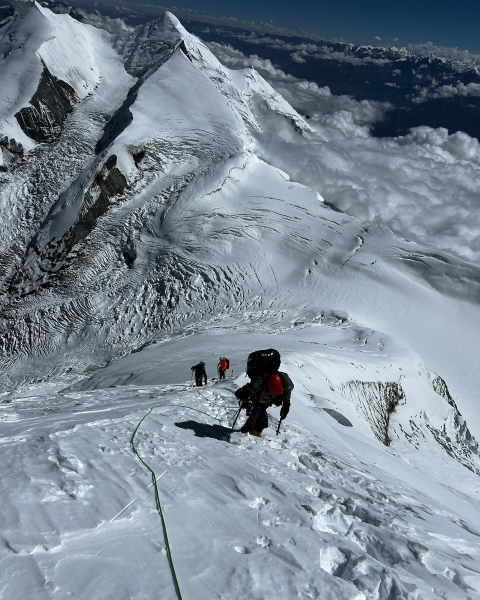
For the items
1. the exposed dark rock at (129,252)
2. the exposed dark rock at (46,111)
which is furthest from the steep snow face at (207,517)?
the exposed dark rock at (46,111)

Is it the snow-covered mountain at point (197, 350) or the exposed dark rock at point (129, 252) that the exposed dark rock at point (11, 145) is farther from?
the exposed dark rock at point (129, 252)

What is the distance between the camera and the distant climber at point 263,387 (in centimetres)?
884

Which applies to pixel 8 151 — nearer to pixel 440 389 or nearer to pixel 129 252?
pixel 129 252

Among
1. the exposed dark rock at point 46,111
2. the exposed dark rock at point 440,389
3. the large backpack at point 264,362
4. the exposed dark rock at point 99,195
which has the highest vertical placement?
the exposed dark rock at point 46,111

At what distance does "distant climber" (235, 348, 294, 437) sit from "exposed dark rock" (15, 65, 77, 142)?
81.4 metres

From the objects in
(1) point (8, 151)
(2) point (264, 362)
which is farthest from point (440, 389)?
(1) point (8, 151)

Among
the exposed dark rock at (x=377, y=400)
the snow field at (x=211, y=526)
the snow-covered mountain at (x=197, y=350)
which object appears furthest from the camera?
the exposed dark rock at (x=377, y=400)

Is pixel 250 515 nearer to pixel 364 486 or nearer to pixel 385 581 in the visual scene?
pixel 385 581

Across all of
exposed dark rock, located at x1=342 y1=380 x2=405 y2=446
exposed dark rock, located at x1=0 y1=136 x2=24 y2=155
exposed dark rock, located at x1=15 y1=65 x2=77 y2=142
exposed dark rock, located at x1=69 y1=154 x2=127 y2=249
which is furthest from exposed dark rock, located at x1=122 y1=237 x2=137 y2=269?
exposed dark rock, located at x1=15 y1=65 x2=77 y2=142

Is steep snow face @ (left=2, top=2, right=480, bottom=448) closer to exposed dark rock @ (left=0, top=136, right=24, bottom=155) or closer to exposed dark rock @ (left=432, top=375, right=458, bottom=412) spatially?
exposed dark rock @ (left=0, top=136, right=24, bottom=155)

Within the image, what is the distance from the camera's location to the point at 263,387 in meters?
9.02

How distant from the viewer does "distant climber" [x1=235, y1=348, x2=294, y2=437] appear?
8836 millimetres

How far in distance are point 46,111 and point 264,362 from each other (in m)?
85.3

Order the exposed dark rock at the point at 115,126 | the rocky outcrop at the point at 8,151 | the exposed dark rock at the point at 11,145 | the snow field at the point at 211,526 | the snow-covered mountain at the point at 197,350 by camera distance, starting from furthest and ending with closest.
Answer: the exposed dark rock at the point at 11,145 < the exposed dark rock at the point at 115,126 < the rocky outcrop at the point at 8,151 < the snow-covered mountain at the point at 197,350 < the snow field at the point at 211,526
